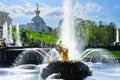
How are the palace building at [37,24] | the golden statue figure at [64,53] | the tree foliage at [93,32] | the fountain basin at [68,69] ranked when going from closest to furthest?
the fountain basin at [68,69], the golden statue figure at [64,53], the tree foliage at [93,32], the palace building at [37,24]

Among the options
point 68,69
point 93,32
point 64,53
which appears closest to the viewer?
point 68,69

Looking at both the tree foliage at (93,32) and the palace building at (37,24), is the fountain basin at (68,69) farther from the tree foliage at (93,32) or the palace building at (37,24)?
the palace building at (37,24)

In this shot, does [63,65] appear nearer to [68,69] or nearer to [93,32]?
[68,69]

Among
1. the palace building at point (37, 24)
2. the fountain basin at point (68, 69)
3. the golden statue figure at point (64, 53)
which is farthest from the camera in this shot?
the palace building at point (37, 24)

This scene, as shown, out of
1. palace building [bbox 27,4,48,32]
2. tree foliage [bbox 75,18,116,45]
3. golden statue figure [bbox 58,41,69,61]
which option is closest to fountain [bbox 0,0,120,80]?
golden statue figure [bbox 58,41,69,61]

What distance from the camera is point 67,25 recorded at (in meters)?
21.5

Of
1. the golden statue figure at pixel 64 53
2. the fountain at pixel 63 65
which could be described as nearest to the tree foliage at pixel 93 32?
the fountain at pixel 63 65

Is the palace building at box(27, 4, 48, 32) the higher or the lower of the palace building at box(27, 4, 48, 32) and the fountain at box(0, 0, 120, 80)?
the higher

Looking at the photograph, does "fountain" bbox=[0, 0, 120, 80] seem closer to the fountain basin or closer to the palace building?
the fountain basin

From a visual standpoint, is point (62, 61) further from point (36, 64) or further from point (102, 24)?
point (102, 24)

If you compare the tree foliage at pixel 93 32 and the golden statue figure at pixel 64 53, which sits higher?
the tree foliage at pixel 93 32

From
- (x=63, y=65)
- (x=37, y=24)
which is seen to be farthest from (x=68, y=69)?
(x=37, y=24)

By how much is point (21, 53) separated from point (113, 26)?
45833mm

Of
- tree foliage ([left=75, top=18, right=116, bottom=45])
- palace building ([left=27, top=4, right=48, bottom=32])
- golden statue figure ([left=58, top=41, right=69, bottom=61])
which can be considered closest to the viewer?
golden statue figure ([left=58, top=41, right=69, bottom=61])
